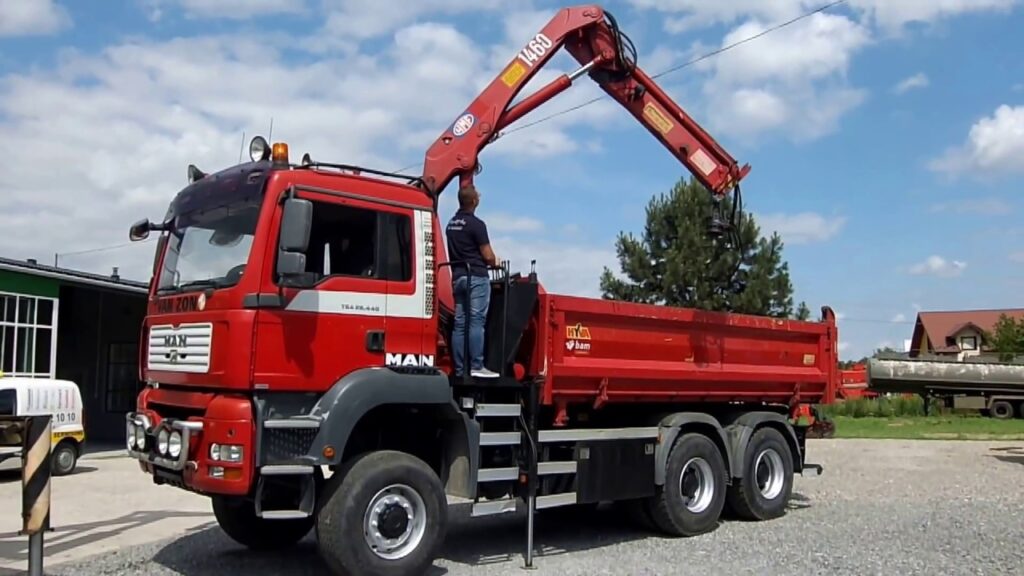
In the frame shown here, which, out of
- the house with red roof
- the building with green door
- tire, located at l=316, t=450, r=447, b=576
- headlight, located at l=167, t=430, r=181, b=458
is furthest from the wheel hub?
the house with red roof

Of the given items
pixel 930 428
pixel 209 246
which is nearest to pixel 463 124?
pixel 209 246

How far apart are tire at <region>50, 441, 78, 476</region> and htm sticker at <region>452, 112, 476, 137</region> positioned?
1074cm

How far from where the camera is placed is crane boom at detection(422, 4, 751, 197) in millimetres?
9930

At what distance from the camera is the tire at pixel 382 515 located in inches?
288

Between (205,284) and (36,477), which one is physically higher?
(205,284)

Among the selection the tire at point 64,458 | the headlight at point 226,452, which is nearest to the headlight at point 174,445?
the headlight at point 226,452

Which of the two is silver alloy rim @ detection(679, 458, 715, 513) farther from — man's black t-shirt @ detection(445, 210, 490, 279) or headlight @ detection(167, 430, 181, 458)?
headlight @ detection(167, 430, 181, 458)

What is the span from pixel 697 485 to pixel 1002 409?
32341mm

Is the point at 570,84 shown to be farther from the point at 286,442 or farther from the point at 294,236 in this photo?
the point at 286,442

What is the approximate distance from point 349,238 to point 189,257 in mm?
1386

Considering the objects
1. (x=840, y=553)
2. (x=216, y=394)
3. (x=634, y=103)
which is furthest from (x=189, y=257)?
(x=840, y=553)

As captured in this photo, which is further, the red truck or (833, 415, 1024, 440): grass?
(833, 415, 1024, 440): grass

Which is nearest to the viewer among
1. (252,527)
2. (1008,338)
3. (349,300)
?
(349,300)

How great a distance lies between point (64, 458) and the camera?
55.9 ft
